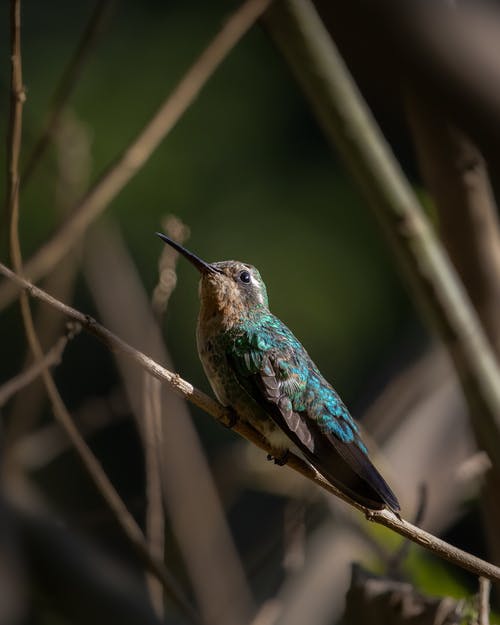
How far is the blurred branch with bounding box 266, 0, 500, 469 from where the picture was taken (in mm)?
2041

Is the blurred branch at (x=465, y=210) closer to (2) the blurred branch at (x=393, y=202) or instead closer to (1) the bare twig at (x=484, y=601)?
(2) the blurred branch at (x=393, y=202)

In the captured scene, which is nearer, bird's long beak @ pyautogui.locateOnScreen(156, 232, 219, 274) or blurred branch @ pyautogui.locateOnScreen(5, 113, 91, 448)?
bird's long beak @ pyautogui.locateOnScreen(156, 232, 219, 274)

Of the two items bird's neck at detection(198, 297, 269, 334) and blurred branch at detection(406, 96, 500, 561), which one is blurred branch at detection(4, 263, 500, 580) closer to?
blurred branch at detection(406, 96, 500, 561)

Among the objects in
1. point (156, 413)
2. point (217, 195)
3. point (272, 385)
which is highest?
point (217, 195)

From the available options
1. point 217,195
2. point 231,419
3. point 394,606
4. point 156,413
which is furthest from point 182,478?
point 217,195

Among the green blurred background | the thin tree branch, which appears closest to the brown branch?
the thin tree branch

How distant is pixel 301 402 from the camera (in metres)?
2.49

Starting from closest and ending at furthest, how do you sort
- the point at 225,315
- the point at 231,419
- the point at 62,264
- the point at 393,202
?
the point at 393,202 → the point at 231,419 → the point at 225,315 → the point at 62,264

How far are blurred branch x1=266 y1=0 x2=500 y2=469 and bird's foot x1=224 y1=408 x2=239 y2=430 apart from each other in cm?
51

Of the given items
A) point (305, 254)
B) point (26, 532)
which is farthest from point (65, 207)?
point (305, 254)

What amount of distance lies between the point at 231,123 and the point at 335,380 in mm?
3264

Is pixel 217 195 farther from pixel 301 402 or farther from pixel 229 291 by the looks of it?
pixel 301 402

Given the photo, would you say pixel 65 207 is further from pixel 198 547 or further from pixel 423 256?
pixel 423 256

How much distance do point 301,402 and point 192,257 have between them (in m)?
0.51
